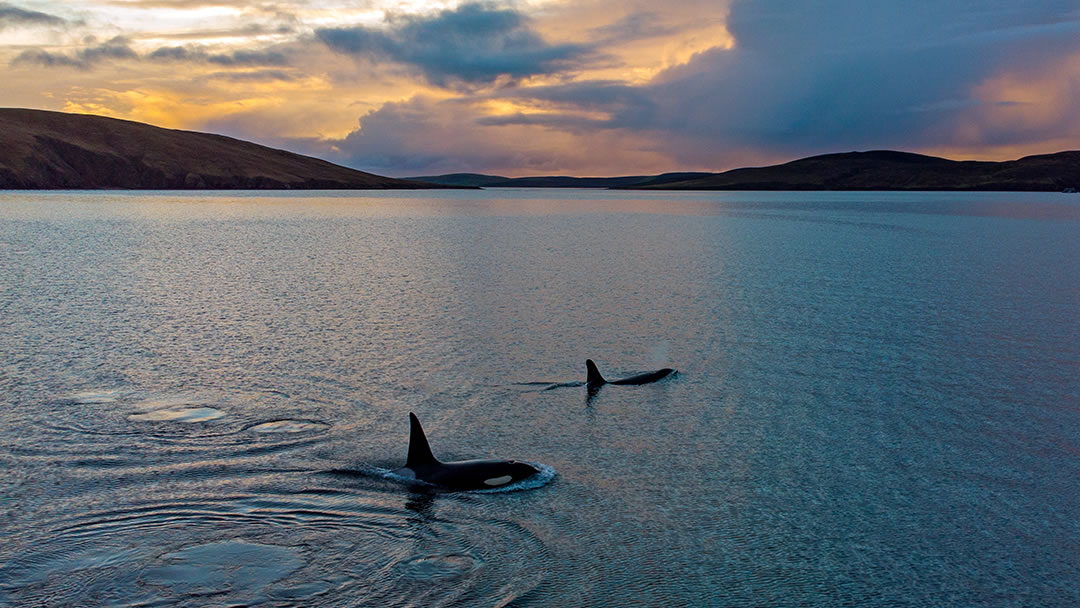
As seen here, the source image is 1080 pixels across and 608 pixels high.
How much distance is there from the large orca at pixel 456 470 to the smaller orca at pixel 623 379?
22.8ft

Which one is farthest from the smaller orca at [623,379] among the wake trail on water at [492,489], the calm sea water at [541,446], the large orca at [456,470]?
the large orca at [456,470]

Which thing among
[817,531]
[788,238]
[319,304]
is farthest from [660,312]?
[788,238]

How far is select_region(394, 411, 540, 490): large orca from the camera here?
607 inches

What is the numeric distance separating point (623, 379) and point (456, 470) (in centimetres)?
905

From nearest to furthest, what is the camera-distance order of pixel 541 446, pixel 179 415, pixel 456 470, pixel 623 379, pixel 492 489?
pixel 492 489 → pixel 456 470 → pixel 541 446 → pixel 179 415 → pixel 623 379

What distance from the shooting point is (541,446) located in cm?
1817

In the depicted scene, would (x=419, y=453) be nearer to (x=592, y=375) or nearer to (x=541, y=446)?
(x=541, y=446)

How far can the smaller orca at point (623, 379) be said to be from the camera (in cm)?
2284

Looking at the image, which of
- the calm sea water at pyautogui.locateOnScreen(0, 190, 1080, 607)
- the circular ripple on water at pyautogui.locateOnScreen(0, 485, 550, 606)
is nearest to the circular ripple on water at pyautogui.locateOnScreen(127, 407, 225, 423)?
the calm sea water at pyautogui.locateOnScreen(0, 190, 1080, 607)

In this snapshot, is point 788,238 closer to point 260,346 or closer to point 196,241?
point 196,241

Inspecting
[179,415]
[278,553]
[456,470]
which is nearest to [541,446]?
[456,470]

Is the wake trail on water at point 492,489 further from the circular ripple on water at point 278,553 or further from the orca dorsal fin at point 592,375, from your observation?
the orca dorsal fin at point 592,375

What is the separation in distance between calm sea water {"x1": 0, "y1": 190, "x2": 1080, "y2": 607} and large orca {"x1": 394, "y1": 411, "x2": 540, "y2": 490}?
0.43 m

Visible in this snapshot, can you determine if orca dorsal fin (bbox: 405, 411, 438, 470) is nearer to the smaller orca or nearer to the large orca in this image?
the large orca
